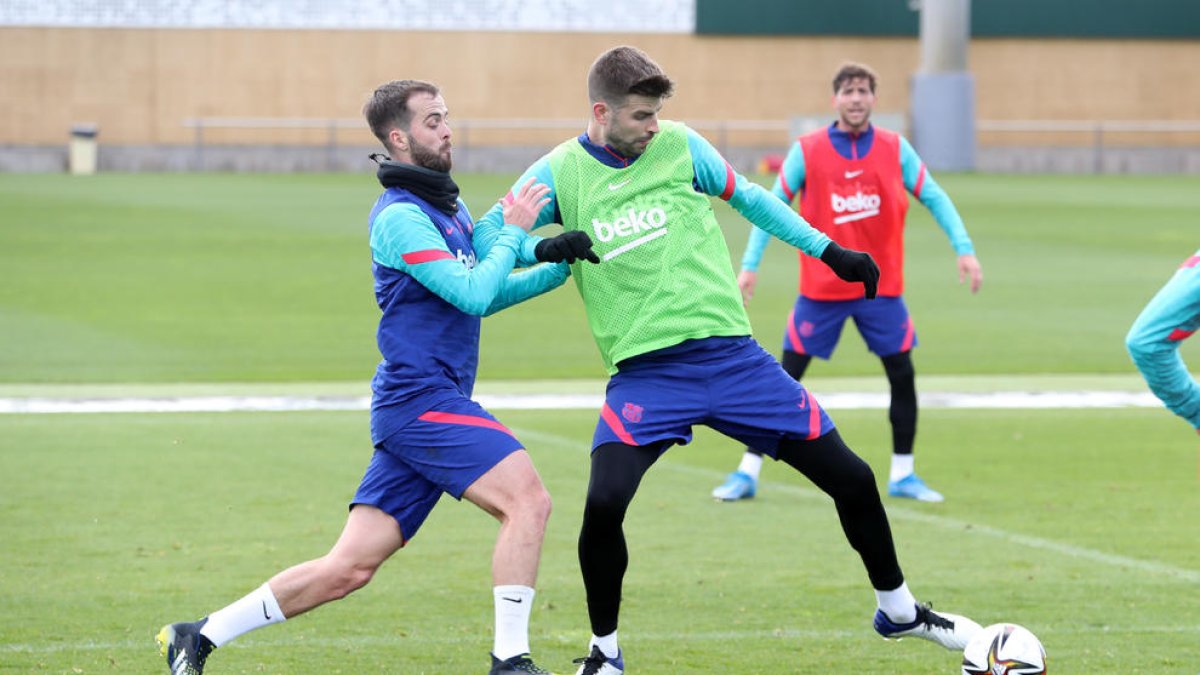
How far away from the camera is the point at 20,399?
47.9 ft

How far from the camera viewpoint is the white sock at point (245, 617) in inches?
243

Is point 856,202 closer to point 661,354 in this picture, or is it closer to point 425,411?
point 661,354

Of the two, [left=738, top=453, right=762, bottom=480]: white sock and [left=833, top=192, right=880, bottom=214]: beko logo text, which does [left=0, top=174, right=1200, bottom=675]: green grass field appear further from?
[left=833, top=192, right=880, bottom=214]: beko logo text

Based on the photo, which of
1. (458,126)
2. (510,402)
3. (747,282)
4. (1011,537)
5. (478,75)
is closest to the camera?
(1011,537)

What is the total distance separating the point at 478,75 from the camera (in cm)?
4525

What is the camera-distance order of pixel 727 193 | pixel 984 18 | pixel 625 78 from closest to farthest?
1. pixel 625 78
2. pixel 727 193
3. pixel 984 18

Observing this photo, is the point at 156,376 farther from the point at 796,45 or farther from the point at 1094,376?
the point at 796,45

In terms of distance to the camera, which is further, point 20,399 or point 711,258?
point 20,399

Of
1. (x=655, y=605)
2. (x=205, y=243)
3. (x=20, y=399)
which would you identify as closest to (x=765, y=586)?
(x=655, y=605)

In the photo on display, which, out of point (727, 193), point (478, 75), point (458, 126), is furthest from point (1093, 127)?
point (727, 193)

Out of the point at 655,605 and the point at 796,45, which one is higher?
the point at 796,45

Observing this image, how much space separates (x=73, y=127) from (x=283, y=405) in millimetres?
31189

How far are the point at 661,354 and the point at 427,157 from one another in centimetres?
105

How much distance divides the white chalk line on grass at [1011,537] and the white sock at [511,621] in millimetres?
3602
